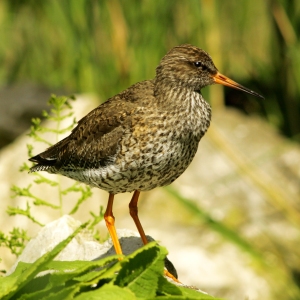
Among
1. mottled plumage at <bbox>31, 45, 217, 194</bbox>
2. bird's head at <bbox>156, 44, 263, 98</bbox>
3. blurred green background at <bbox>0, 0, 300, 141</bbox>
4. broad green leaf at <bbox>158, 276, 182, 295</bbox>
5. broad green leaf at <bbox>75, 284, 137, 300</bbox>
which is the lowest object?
broad green leaf at <bbox>75, 284, 137, 300</bbox>

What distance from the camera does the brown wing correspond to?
14.9 feet

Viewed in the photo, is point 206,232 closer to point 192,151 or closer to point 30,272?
point 192,151

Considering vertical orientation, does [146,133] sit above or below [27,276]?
above

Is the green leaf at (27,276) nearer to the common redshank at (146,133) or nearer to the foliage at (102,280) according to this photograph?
the foliage at (102,280)

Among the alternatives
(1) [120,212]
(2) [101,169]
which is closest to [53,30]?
(1) [120,212]

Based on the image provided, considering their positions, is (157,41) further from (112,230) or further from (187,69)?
(112,230)

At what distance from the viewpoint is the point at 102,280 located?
9.57ft

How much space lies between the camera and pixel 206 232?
6711 millimetres

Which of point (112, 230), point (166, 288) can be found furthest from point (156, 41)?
point (166, 288)

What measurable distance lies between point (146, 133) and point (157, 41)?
385 centimetres

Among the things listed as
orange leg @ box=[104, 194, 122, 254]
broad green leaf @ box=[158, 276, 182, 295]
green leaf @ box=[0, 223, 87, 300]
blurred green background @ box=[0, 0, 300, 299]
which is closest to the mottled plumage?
orange leg @ box=[104, 194, 122, 254]

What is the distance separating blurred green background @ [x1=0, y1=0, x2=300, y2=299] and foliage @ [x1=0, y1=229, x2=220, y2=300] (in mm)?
5326

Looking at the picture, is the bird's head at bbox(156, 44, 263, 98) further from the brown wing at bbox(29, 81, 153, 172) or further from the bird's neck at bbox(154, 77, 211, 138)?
the brown wing at bbox(29, 81, 153, 172)

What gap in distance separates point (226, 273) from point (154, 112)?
2.33 meters
